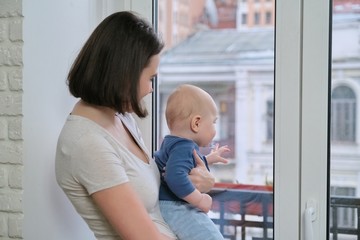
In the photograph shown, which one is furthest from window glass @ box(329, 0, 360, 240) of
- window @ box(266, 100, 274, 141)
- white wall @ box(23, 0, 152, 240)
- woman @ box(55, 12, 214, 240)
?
white wall @ box(23, 0, 152, 240)

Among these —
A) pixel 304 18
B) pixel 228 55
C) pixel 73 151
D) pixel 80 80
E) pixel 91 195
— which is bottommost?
pixel 91 195

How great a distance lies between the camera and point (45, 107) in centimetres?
141

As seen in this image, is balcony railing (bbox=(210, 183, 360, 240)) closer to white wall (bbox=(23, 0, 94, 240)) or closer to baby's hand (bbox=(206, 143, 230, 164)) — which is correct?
baby's hand (bbox=(206, 143, 230, 164))

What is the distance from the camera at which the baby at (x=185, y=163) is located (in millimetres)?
1277

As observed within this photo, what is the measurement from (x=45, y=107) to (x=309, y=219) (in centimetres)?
90

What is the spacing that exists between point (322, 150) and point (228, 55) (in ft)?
1.51

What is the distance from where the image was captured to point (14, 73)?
4.38 feet

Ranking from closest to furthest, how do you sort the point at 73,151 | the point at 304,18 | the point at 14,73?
the point at 73,151 < the point at 14,73 < the point at 304,18

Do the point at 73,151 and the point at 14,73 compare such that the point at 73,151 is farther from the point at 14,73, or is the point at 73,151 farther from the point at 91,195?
the point at 14,73

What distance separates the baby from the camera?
1.28 meters

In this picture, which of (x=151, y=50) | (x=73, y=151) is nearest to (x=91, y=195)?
(x=73, y=151)

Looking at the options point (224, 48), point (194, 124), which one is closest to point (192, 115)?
point (194, 124)

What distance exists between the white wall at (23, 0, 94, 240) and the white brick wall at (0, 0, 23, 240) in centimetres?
2

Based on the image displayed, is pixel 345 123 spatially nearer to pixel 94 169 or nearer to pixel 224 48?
pixel 224 48
